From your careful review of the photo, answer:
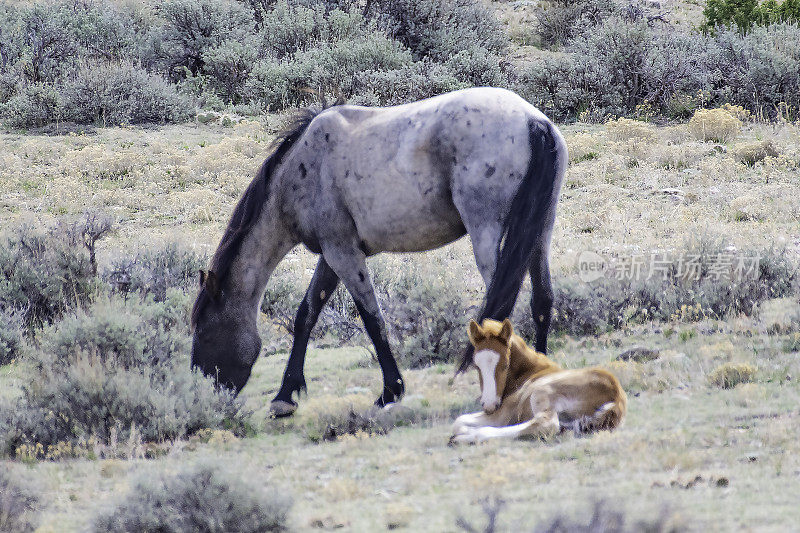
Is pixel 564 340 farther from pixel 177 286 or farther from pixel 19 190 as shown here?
pixel 19 190

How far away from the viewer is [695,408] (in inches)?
231

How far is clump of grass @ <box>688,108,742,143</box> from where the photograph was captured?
16.7 meters

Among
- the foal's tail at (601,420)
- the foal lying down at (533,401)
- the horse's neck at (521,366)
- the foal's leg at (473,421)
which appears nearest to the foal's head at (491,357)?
the foal lying down at (533,401)

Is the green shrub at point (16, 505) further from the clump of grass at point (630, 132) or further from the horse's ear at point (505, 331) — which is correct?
the clump of grass at point (630, 132)

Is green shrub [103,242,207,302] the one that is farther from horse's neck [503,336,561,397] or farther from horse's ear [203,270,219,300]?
horse's neck [503,336,561,397]

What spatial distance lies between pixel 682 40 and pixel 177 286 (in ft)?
55.2

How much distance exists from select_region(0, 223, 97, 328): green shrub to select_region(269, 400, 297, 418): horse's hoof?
3.54 meters

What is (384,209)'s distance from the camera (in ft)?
21.6

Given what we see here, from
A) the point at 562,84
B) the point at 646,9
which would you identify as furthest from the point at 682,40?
the point at 646,9

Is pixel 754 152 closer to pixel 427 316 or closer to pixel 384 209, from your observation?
pixel 427 316

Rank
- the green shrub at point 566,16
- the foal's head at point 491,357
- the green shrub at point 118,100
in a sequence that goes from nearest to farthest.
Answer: the foal's head at point 491,357 → the green shrub at point 118,100 → the green shrub at point 566,16

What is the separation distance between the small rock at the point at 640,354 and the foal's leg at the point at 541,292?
0.85 m

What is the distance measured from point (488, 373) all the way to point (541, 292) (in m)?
1.53

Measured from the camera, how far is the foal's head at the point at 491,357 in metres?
5.41
